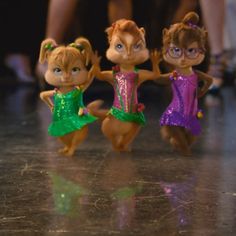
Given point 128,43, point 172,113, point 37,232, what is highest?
point 128,43

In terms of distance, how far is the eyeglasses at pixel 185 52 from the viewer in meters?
1.67

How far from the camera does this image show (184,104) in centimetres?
171

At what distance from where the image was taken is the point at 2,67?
155 inches

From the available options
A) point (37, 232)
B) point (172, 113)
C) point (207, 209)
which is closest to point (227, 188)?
point (207, 209)

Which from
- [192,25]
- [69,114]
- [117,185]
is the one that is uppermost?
[192,25]

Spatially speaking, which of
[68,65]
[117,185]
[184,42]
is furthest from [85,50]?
→ [117,185]

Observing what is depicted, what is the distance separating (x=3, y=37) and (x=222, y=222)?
2.94 m

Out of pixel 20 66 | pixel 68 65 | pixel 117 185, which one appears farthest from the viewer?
pixel 20 66

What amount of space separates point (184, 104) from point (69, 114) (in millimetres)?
292

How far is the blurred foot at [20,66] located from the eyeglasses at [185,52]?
1.96m

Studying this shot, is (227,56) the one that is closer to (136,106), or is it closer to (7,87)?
(7,87)

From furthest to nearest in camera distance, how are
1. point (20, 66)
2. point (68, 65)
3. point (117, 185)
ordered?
point (20, 66)
point (68, 65)
point (117, 185)

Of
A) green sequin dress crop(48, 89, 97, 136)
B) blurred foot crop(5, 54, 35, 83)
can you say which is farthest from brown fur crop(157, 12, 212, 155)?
blurred foot crop(5, 54, 35, 83)

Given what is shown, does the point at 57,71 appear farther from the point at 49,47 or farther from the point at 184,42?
the point at 184,42
